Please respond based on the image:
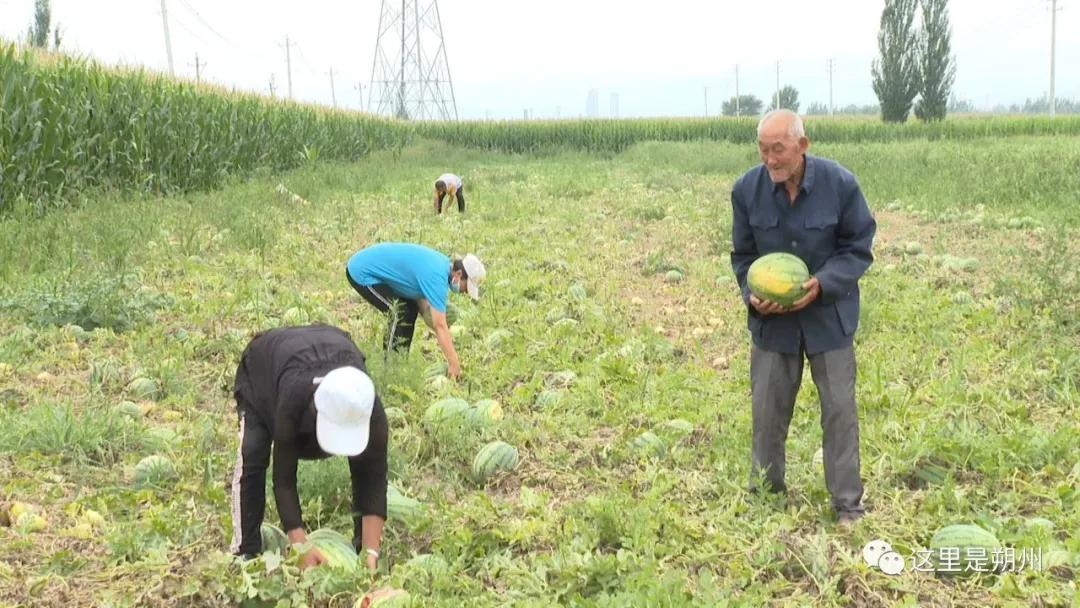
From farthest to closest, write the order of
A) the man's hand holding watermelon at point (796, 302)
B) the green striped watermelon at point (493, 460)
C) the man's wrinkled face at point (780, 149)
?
the green striped watermelon at point (493, 460) → the man's hand holding watermelon at point (796, 302) → the man's wrinkled face at point (780, 149)

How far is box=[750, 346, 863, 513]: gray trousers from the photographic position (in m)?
3.69

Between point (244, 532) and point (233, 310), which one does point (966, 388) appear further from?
point (233, 310)

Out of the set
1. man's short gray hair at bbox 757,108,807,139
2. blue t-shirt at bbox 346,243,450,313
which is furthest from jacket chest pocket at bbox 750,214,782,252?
blue t-shirt at bbox 346,243,450,313

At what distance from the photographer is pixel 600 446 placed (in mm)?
4637

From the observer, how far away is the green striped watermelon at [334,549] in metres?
3.20

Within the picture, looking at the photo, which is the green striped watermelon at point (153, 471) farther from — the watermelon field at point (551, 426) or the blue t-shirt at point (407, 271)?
the blue t-shirt at point (407, 271)

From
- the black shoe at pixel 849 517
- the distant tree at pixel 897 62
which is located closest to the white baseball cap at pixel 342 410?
the black shoe at pixel 849 517

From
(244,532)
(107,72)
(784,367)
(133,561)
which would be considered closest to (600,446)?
(784,367)

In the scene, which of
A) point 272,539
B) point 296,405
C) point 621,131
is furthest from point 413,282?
point 621,131

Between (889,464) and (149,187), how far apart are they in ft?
37.4

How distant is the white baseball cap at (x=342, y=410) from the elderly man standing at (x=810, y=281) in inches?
66.7

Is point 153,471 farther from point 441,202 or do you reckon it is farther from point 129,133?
point 129,133

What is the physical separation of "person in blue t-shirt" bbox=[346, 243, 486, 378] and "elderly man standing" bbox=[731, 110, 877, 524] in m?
2.23

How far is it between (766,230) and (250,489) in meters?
2.30
